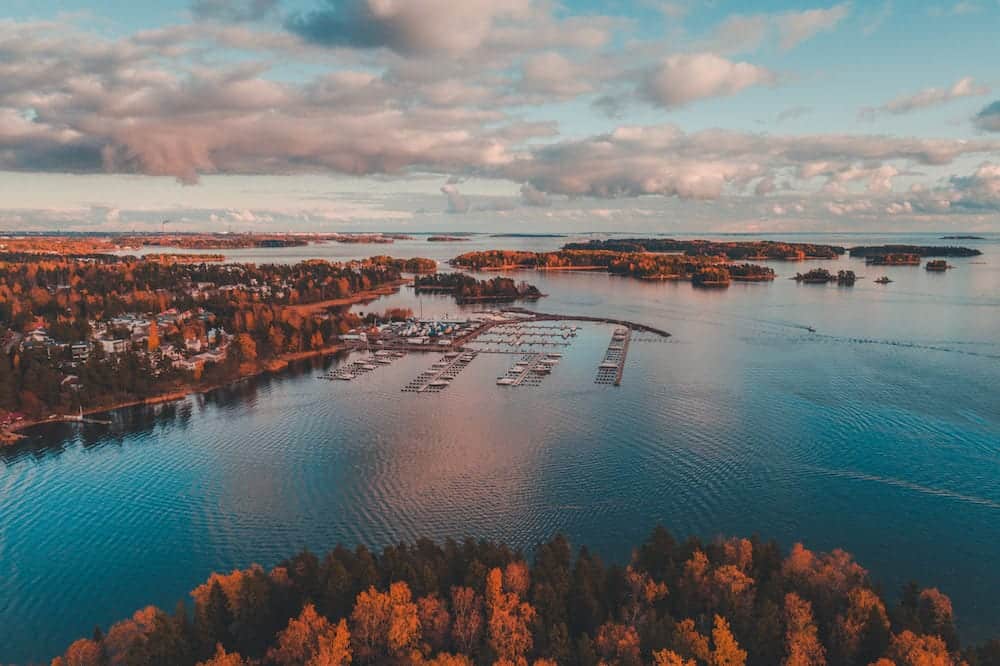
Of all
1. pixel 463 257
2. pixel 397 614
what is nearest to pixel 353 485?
pixel 397 614

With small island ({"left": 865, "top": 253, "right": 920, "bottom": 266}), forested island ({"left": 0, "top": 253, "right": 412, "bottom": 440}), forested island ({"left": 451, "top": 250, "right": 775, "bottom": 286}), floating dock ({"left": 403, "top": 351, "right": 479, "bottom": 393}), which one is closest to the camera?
forested island ({"left": 0, "top": 253, "right": 412, "bottom": 440})

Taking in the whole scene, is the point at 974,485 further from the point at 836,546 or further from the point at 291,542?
the point at 291,542

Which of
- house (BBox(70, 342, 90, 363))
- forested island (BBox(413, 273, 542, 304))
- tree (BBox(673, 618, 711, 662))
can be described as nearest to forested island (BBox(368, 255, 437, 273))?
forested island (BBox(413, 273, 542, 304))

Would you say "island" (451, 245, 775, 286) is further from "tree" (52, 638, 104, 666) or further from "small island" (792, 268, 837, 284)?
"tree" (52, 638, 104, 666)

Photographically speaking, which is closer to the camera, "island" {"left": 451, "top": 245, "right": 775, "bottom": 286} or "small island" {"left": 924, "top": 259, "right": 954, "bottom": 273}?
"island" {"left": 451, "top": 245, "right": 775, "bottom": 286}

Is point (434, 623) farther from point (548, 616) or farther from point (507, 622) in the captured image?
point (548, 616)

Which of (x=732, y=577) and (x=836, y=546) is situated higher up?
(x=732, y=577)

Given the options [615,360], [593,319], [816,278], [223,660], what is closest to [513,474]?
[223,660]

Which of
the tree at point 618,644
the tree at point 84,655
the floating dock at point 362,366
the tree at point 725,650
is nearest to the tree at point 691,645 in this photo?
the tree at point 725,650
